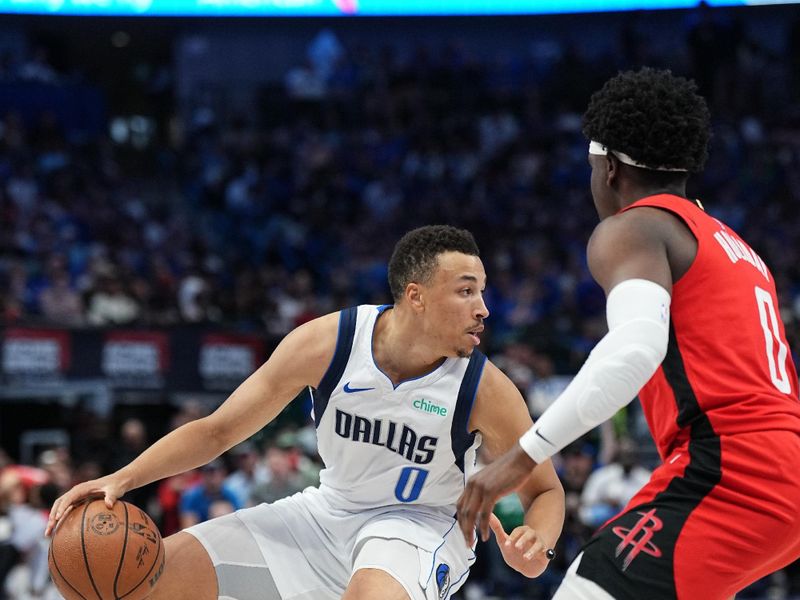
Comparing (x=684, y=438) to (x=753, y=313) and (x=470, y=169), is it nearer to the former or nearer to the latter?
(x=753, y=313)

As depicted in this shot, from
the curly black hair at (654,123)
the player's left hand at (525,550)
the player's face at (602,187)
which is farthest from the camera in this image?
the player's left hand at (525,550)

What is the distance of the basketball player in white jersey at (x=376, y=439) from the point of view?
425cm

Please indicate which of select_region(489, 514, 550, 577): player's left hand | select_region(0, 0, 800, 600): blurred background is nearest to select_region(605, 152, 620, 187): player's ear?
select_region(489, 514, 550, 577): player's left hand

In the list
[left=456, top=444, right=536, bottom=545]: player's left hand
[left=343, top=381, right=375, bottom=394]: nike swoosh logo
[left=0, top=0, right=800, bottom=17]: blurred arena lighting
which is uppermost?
[left=0, top=0, right=800, bottom=17]: blurred arena lighting

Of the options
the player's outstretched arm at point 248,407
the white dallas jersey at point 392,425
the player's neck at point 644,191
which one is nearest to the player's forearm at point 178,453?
the player's outstretched arm at point 248,407

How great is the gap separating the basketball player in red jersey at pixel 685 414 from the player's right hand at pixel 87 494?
1624mm

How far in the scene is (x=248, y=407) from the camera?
14.3 feet

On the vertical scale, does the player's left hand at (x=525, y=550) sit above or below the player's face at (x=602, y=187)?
below

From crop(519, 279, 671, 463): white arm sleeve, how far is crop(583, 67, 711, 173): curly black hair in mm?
523

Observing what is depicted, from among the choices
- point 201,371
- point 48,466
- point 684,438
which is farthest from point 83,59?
point 684,438

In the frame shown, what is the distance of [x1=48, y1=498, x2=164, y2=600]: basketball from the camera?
4.00 m

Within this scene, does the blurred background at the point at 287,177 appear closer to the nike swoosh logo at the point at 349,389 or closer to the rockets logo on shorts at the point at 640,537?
the nike swoosh logo at the point at 349,389

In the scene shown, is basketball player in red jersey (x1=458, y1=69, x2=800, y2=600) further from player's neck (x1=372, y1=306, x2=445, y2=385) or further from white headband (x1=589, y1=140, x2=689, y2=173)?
player's neck (x1=372, y1=306, x2=445, y2=385)

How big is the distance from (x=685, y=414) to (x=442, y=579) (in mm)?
1475
